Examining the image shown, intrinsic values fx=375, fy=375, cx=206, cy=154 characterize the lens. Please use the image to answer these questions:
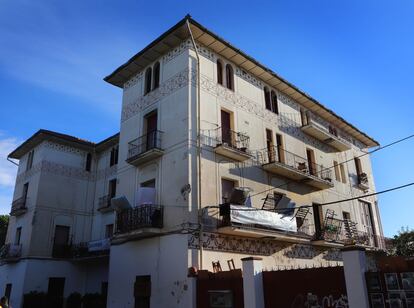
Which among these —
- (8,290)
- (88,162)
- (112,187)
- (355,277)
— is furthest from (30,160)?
(355,277)

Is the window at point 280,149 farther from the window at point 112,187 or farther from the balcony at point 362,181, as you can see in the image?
the window at point 112,187

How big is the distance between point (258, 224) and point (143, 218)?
14.6ft

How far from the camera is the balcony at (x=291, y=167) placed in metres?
17.2

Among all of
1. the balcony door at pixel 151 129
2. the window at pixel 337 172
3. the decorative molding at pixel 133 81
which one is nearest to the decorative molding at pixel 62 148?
the decorative molding at pixel 133 81

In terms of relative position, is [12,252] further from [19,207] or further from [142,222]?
[142,222]

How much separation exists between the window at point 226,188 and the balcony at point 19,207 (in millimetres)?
14744

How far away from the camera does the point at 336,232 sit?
Answer: 19781 millimetres

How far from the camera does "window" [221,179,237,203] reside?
15109 mm

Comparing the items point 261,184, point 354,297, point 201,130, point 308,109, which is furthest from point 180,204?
point 308,109

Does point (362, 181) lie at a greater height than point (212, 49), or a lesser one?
lesser

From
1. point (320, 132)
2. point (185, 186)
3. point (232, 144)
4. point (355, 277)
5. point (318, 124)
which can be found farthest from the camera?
point (318, 124)

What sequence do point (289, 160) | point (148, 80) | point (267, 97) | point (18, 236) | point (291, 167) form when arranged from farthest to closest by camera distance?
1. point (18, 236)
2. point (267, 97)
3. point (289, 160)
4. point (148, 80)
5. point (291, 167)

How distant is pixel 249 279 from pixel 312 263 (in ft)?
29.8

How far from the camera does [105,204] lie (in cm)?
2369
